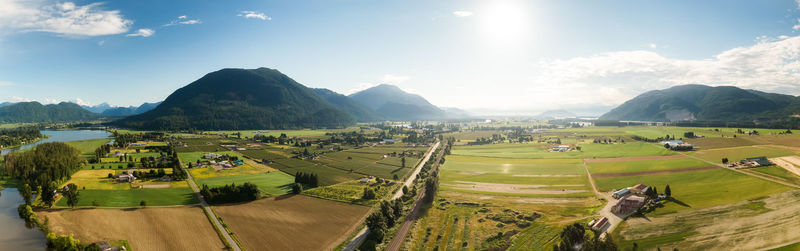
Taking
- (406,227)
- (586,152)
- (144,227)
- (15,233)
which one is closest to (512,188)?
(406,227)

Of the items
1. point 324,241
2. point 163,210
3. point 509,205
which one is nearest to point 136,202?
point 163,210

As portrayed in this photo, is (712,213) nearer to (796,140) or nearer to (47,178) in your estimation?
(796,140)

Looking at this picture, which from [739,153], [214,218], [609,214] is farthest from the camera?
[739,153]

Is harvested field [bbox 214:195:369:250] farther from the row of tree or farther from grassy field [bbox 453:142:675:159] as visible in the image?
grassy field [bbox 453:142:675:159]

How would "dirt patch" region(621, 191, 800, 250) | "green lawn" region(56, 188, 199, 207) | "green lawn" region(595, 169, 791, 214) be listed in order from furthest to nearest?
"green lawn" region(56, 188, 199, 207)
"green lawn" region(595, 169, 791, 214)
"dirt patch" region(621, 191, 800, 250)

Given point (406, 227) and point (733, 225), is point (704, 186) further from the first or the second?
point (406, 227)

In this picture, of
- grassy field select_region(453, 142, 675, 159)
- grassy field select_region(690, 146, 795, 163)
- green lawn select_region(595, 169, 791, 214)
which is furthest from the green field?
grassy field select_region(453, 142, 675, 159)
